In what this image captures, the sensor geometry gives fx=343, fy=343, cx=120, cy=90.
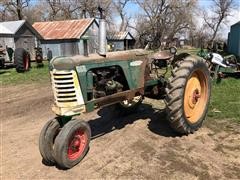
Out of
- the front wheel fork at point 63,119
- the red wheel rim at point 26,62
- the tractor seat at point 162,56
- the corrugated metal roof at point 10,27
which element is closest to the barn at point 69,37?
the corrugated metal roof at point 10,27

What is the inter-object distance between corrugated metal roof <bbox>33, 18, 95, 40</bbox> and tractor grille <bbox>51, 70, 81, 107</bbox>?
21.5m

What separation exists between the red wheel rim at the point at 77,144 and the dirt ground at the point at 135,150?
16 cm

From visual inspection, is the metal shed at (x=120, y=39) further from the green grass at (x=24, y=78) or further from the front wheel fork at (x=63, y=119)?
the front wheel fork at (x=63, y=119)

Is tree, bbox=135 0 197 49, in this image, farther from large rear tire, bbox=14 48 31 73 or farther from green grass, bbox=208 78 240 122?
green grass, bbox=208 78 240 122

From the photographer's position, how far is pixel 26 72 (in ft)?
52.3

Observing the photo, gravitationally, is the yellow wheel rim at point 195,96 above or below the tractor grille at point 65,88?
below

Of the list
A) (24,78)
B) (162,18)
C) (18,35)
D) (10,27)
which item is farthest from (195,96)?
(162,18)

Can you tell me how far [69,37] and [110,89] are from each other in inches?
842

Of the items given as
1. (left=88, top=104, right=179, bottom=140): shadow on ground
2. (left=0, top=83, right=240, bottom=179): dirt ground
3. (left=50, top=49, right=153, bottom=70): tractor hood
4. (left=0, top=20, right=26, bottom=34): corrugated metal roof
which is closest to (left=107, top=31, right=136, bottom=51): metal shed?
(left=0, top=20, right=26, bottom=34): corrugated metal roof

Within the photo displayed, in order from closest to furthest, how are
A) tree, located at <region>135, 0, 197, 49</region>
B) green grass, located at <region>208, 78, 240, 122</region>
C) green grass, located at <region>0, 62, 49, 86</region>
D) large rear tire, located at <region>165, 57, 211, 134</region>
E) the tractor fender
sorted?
large rear tire, located at <region>165, 57, 211, 134</region> < the tractor fender < green grass, located at <region>208, 78, 240, 122</region> < green grass, located at <region>0, 62, 49, 86</region> < tree, located at <region>135, 0, 197, 49</region>

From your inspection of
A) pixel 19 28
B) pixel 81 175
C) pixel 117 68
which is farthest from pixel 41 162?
pixel 19 28

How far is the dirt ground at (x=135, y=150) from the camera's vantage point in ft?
14.7

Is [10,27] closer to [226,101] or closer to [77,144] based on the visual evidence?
[226,101]

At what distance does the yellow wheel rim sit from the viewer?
5.86m
